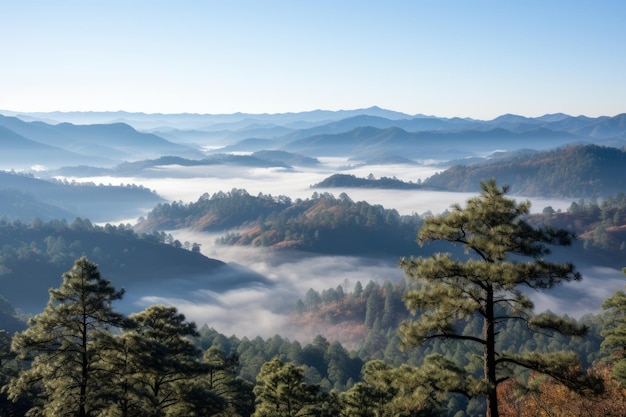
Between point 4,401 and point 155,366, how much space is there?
21048 millimetres

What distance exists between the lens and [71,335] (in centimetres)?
1911

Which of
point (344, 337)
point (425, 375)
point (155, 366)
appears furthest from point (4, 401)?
point (344, 337)

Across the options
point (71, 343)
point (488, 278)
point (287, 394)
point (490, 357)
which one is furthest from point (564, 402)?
point (71, 343)

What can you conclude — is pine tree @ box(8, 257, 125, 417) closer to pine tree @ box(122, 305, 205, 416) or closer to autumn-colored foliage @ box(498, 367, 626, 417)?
pine tree @ box(122, 305, 205, 416)

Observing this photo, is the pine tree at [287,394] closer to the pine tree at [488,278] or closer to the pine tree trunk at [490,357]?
the pine tree at [488,278]

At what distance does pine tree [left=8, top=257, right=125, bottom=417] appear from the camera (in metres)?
18.6

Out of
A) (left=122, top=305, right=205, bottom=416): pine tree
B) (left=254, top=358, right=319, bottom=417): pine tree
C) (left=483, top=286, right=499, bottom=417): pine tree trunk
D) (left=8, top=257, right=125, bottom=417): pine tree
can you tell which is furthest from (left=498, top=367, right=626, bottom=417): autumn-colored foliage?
(left=8, top=257, right=125, bottom=417): pine tree

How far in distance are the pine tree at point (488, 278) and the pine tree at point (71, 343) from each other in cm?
1105

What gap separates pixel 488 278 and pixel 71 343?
1457 centimetres

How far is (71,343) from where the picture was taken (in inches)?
762

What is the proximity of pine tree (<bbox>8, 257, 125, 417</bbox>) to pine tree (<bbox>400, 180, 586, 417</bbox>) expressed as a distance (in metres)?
11.0

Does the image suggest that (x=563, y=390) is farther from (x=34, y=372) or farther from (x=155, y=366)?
(x=34, y=372)

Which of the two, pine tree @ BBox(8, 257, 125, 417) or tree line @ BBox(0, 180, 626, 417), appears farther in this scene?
pine tree @ BBox(8, 257, 125, 417)

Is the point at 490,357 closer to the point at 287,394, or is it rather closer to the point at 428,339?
the point at 428,339
